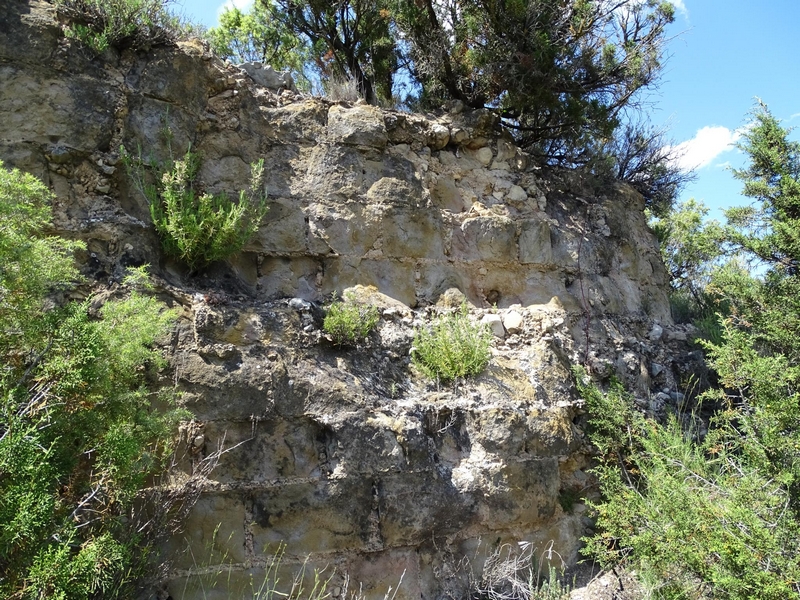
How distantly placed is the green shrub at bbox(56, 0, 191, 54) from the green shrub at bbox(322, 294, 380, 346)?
266 cm

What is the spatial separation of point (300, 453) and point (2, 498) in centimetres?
186

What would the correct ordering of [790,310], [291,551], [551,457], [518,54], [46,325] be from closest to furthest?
1. [46,325]
2. [291,551]
3. [551,457]
4. [790,310]
5. [518,54]

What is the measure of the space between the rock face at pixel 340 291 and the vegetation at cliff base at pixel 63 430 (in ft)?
2.02

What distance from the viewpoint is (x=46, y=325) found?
291cm

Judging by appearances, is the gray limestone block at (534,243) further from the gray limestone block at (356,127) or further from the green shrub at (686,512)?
the gray limestone block at (356,127)

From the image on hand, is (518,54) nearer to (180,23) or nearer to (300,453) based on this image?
(180,23)

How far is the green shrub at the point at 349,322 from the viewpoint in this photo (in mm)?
4516

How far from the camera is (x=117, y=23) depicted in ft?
15.2

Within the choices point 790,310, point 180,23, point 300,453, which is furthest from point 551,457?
point 180,23

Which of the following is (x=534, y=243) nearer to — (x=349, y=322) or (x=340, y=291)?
(x=340, y=291)

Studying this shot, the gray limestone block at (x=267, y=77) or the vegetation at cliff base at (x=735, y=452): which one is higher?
the gray limestone block at (x=267, y=77)

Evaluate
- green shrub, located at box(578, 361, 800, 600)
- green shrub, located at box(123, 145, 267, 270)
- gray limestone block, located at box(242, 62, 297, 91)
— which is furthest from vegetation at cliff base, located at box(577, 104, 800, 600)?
gray limestone block, located at box(242, 62, 297, 91)

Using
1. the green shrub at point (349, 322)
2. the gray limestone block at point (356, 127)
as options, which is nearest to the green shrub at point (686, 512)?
the green shrub at point (349, 322)

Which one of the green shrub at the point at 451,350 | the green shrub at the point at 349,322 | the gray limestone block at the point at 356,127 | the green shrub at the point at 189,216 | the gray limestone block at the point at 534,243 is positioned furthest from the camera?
the gray limestone block at the point at 534,243
